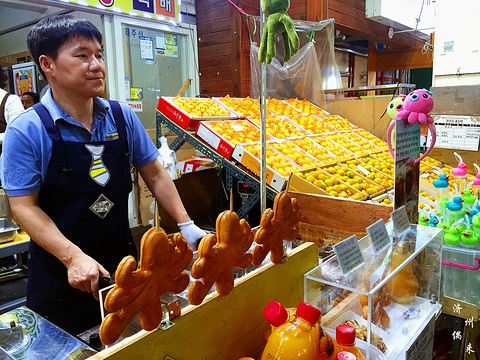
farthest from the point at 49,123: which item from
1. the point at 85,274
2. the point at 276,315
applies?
the point at 276,315

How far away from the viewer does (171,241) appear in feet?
2.85

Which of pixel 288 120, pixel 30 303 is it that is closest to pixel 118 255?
pixel 30 303

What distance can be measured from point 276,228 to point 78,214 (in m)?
0.84

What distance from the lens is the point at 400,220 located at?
160 cm

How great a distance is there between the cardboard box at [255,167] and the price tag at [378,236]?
1563 mm

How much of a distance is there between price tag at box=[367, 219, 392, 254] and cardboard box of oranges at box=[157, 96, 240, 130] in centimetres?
253

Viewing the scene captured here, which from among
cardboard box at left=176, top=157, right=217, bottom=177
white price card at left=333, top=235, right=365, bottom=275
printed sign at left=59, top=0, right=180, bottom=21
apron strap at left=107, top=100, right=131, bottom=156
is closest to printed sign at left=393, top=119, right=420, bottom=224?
white price card at left=333, top=235, right=365, bottom=275

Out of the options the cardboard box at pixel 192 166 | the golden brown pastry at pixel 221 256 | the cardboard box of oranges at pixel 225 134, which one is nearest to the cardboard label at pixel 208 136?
the cardboard box of oranges at pixel 225 134

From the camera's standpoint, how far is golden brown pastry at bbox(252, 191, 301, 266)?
1148 millimetres

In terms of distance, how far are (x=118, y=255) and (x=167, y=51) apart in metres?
4.97

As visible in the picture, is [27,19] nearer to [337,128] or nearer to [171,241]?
[337,128]

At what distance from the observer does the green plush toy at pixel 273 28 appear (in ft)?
3.97

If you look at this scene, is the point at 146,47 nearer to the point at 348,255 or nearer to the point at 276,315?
the point at 348,255

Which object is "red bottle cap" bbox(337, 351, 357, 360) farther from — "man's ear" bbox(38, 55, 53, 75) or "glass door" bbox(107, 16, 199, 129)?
"glass door" bbox(107, 16, 199, 129)
